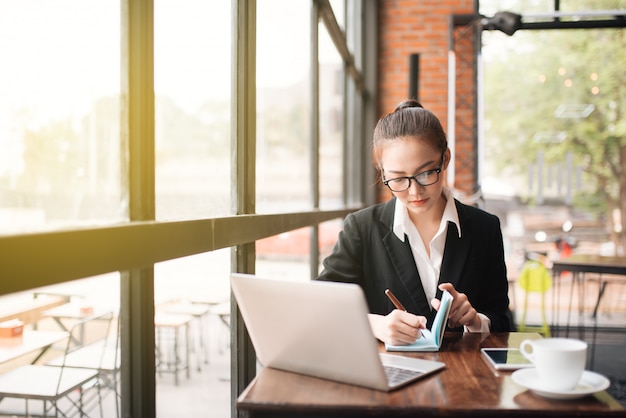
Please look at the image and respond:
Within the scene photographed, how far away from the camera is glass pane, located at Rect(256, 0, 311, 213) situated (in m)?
2.40

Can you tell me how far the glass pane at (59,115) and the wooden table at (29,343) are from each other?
0.16 m

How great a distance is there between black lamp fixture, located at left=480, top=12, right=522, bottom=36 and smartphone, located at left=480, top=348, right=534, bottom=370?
4.85m

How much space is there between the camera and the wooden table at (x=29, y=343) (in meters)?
0.87

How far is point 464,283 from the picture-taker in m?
1.77

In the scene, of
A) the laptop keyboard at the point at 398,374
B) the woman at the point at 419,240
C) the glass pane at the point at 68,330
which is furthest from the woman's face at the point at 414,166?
the glass pane at the point at 68,330

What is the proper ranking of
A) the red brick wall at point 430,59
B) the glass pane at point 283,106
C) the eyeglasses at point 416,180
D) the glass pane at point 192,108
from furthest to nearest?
the red brick wall at point 430,59 < the glass pane at point 283,106 < the eyeglasses at point 416,180 < the glass pane at point 192,108

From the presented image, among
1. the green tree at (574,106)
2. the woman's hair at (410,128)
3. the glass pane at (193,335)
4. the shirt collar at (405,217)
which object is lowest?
the glass pane at (193,335)

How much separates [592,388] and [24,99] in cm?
103

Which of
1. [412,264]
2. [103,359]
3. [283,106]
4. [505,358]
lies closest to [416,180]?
[412,264]

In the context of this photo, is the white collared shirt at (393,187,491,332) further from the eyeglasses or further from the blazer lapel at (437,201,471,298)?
the eyeglasses

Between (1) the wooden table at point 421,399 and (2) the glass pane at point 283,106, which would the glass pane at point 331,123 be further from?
(1) the wooden table at point 421,399

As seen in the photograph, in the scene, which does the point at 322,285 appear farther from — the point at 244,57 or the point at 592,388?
the point at 244,57

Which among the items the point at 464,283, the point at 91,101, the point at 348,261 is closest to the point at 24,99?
the point at 91,101

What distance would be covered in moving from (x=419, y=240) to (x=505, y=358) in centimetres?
55
